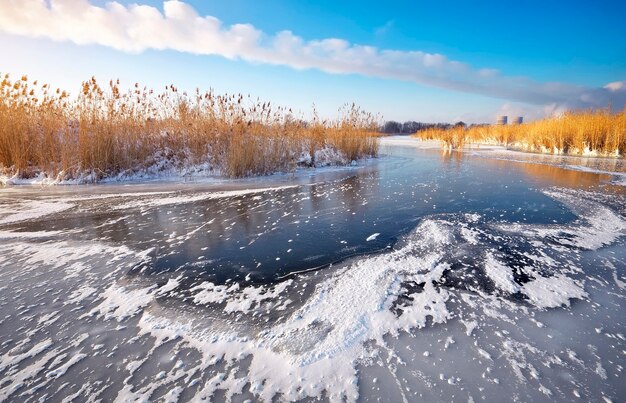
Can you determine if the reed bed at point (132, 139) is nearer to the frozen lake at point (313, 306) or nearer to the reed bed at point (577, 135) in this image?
the frozen lake at point (313, 306)

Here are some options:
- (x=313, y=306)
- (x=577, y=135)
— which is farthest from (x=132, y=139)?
(x=577, y=135)

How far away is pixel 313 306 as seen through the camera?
74.7 inches

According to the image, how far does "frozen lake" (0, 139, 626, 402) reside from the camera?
1.32 m

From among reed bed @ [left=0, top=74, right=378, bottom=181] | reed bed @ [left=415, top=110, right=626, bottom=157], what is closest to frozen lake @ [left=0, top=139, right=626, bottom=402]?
reed bed @ [left=0, top=74, right=378, bottom=181]

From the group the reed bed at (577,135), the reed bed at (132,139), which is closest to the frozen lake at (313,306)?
the reed bed at (132,139)

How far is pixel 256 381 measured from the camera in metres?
1.32

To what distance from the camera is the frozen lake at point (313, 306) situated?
4.33 feet

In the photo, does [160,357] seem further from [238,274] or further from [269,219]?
[269,219]

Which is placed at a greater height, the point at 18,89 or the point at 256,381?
the point at 18,89

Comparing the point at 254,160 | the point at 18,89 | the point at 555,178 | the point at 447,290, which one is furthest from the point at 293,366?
the point at 18,89

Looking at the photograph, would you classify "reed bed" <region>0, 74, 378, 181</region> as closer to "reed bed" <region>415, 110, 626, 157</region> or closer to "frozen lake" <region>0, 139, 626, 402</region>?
"frozen lake" <region>0, 139, 626, 402</region>

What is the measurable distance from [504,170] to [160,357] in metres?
9.22

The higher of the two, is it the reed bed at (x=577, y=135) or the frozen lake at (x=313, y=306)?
the reed bed at (x=577, y=135)

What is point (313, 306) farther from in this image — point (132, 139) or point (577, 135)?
point (577, 135)
